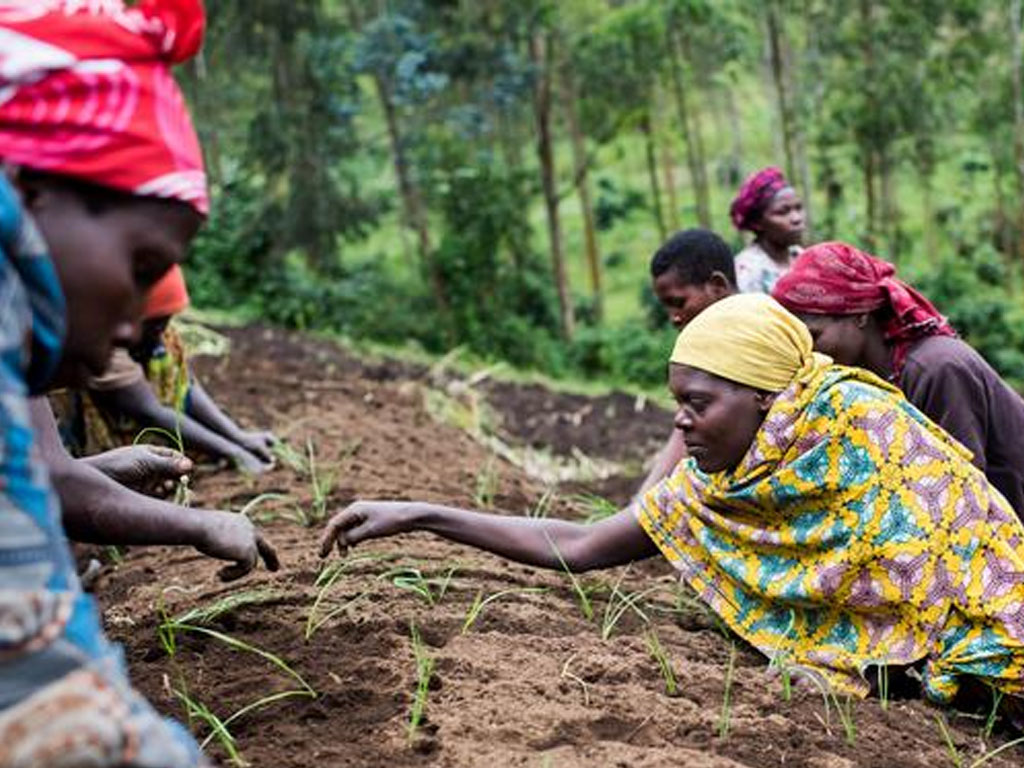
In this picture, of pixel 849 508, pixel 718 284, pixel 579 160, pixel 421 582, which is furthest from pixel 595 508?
pixel 579 160

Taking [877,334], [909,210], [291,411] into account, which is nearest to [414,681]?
[877,334]

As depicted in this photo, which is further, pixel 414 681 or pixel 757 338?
pixel 757 338

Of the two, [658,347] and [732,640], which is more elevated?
[732,640]

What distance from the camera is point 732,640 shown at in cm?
388

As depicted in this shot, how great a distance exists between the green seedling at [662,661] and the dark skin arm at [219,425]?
265 cm

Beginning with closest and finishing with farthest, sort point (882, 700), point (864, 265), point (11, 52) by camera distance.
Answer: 1. point (11, 52)
2. point (882, 700)
3. point (864, 265)

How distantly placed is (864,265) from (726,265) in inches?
38.8

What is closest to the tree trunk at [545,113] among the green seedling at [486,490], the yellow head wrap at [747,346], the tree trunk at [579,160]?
the tree trunk at [579,160]

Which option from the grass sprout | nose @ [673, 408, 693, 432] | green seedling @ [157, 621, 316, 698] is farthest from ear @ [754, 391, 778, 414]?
green seedling @ [157, 621, 316, 698]

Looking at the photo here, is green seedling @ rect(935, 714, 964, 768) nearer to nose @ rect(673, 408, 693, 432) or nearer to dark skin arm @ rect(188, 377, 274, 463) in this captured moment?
nose @ rect(673, 408, 693, 432)

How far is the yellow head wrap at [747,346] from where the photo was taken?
11.4 feet

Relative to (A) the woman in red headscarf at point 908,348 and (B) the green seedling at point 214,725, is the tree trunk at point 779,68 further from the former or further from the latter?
(B) the green seedling at point 214,725

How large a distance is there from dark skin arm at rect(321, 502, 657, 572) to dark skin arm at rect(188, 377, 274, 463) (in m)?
2.14

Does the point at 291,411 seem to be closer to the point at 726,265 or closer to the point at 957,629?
the point at 726,265
